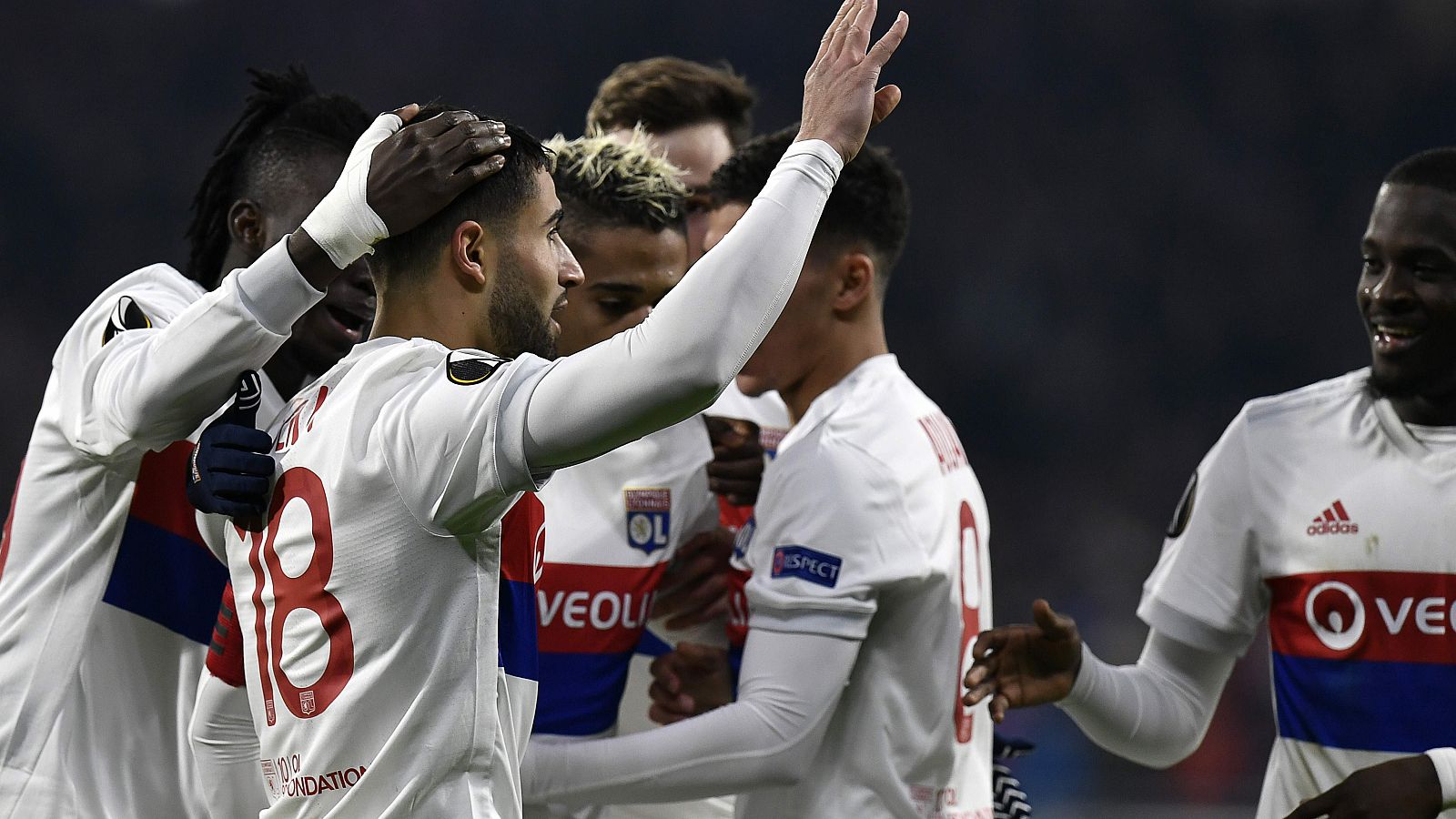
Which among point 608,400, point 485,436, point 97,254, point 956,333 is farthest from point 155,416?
point 956,333

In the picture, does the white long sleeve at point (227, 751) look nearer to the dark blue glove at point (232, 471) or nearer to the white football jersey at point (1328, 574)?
the dark blue glove at point (232, 471)

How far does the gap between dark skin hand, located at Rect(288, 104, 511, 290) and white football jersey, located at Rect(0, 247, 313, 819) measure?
1.31 feet

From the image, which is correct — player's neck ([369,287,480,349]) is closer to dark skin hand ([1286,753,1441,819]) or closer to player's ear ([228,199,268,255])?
player's ear ([228,199,268,255])

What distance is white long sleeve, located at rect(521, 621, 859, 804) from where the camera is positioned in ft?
8.91

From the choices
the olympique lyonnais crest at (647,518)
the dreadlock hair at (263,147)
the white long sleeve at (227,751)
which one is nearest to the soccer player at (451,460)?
the white long sleeve at (227,751)

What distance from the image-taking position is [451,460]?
178 centimetres

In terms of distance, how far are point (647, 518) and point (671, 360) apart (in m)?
1.38

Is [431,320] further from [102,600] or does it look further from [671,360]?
[102,600]

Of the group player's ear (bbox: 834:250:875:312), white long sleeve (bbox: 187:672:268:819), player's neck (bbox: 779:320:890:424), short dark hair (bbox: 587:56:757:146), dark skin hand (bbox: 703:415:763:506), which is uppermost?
short dark hair (bbox: 587:56:757:146)

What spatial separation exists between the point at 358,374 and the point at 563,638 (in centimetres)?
113

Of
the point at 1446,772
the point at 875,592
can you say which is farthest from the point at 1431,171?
the point at 875,592

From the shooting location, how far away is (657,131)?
4.66 metres

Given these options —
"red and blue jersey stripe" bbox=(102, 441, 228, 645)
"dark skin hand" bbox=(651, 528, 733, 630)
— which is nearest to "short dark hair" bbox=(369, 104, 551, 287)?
"red and blue jersey stripe" bbox=(102, 441, 228, 645)

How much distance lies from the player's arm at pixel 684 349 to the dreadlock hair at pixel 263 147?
1.26m
